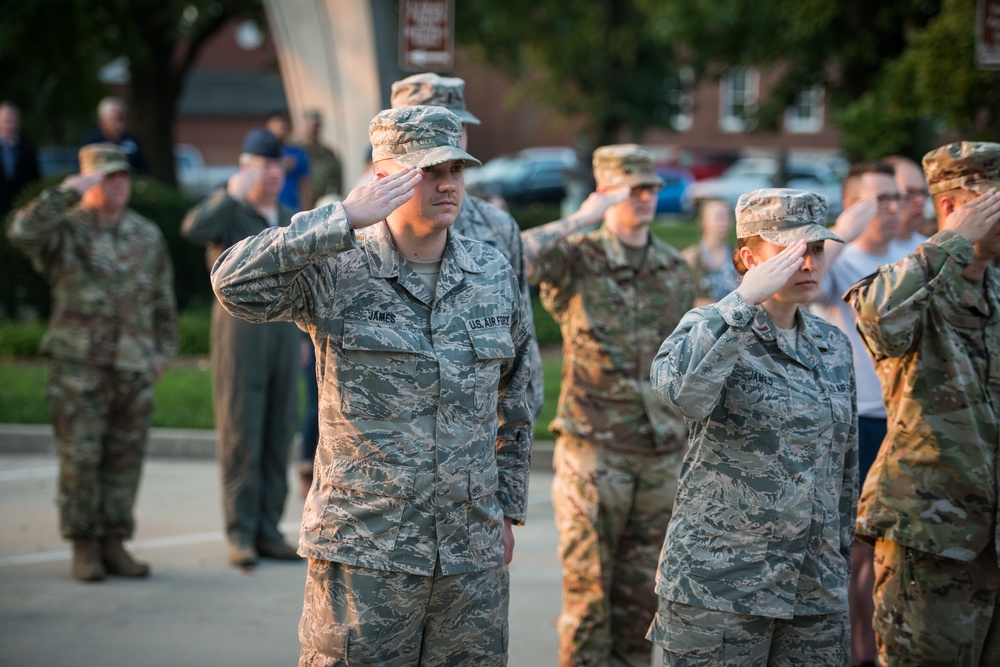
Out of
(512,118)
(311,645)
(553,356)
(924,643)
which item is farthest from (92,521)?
(512,118)

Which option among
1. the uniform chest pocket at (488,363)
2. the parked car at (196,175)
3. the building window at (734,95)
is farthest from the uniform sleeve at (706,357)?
the building window at (734,95)

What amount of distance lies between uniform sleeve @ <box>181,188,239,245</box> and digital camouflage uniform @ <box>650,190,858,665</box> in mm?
4285

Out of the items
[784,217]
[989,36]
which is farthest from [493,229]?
[989,36]

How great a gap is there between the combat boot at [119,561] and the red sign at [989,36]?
18.6 feet

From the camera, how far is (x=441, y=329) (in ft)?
12.9

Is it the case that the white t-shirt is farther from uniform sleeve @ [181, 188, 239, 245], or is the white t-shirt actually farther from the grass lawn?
the grass lawn

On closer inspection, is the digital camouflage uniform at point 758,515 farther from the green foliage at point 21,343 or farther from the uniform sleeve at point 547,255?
the green foliage at point 21,343

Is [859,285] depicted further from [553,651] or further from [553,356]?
[553,356]

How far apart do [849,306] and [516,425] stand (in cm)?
253

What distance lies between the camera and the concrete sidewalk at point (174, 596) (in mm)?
6207

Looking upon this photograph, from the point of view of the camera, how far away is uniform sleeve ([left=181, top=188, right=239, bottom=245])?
25.0 feet

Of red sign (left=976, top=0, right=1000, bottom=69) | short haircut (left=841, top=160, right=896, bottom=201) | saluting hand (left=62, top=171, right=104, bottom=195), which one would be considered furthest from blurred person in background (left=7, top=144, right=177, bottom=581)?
red sign (left=976, top=0, right=1000, bottom=69)

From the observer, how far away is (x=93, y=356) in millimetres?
7301

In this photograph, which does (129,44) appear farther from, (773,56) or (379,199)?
(379,199)
